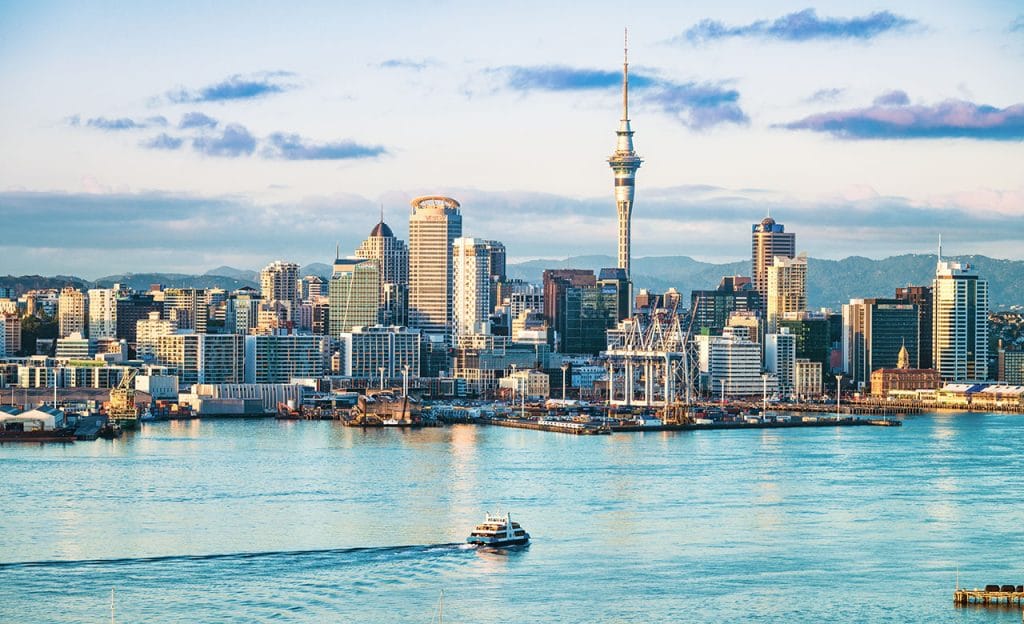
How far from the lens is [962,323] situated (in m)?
89.6

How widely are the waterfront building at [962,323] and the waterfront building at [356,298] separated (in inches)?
1124

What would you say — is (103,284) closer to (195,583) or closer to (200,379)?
(200,379)

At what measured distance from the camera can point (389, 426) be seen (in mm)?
59156

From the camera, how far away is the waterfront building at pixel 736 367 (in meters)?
85.1

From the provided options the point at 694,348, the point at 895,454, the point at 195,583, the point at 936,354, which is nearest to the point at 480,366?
the point at 694,348

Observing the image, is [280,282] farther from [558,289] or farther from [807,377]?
[807,377]

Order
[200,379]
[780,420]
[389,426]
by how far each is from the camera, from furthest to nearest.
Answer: [200,379] → [780,420] → [389,426]

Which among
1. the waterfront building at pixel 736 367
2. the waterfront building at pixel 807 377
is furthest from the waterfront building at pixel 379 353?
the waterfront building at pixel 807 377

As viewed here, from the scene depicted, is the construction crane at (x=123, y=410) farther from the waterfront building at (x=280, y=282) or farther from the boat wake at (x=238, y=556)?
the waterfront building at (x=280, y=282)

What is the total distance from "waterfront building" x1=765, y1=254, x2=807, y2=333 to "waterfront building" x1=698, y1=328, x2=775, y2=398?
22.0 m

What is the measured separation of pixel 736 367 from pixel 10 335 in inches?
1359

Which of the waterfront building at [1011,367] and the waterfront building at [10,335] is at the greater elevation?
the waterfront building at [10,335]

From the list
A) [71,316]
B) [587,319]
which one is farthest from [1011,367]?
[71,316]

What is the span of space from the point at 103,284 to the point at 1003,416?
95.2m
